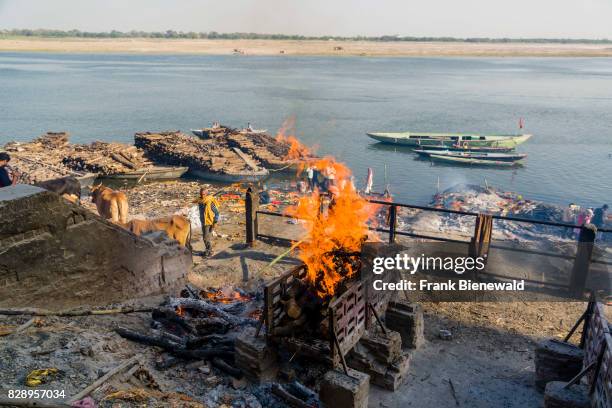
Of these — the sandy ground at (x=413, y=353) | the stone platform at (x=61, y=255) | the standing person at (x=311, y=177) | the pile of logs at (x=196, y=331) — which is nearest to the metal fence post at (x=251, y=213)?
the sandy ground at (x=413, y=353)

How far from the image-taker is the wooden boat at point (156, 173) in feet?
97.2

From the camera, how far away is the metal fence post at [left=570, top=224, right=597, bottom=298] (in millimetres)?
9203

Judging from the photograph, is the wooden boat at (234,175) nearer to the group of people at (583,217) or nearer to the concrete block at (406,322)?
the group of people at (583,217)

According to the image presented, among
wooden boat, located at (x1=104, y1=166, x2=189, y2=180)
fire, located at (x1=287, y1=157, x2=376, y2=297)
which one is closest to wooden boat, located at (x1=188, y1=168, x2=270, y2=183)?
wooden boat, located at (x1=104, y1=166, x2=189, y2=180)

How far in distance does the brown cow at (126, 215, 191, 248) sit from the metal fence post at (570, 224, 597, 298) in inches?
350

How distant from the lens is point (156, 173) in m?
30.1

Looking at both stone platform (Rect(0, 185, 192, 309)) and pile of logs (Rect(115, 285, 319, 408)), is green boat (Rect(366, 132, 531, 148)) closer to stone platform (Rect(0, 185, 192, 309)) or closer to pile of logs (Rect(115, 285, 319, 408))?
pile of logs (Rect(115, 285, 319, 408))

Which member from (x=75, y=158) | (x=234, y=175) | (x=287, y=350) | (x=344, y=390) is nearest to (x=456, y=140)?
(x=234, y=175)

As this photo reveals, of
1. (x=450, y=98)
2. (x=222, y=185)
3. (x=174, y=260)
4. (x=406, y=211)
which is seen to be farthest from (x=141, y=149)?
(x=450, y=98)

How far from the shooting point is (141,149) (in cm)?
3231

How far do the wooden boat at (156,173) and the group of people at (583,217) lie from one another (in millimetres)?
22505

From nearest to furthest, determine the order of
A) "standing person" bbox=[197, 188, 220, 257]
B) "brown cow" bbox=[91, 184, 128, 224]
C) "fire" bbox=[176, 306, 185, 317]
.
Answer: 1. "fire" bbox=[176, 306, 185, 317]
2. "standing person" bbox=[197, 188, 220, 257]
3. "brown cow" bbox=[91, 184, 128, 224]

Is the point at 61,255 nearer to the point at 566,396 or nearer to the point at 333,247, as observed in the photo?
the point at 333,247

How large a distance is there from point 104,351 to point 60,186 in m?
7.27
